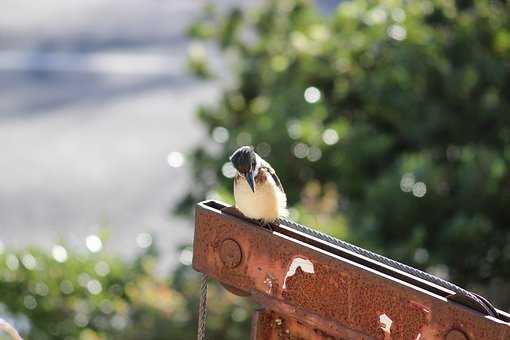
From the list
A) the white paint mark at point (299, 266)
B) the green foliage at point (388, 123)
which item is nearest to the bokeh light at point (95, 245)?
the green foliage at point (388, 123)

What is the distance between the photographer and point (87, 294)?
235 inches

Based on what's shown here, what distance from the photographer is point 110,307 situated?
5.94m

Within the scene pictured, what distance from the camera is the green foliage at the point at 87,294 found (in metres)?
5.68

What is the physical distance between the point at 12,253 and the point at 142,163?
514cm

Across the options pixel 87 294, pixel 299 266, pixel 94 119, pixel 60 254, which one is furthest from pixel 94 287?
pixel 94 119

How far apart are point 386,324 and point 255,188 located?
40.2 inches

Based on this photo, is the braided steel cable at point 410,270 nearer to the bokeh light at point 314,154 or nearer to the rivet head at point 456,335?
the rivet head at point 456,335

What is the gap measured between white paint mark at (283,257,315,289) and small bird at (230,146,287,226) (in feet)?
1.60

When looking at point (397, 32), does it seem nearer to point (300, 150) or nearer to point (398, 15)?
point (398, 15)

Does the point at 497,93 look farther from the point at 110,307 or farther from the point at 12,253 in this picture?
the point at 12,253

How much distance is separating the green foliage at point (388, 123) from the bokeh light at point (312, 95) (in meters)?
0.01

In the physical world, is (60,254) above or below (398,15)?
below

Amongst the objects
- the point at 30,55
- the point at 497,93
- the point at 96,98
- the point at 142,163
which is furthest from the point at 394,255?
the point at 30,55

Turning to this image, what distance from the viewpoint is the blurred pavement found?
9.92 meters
